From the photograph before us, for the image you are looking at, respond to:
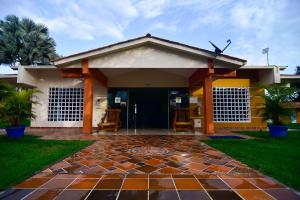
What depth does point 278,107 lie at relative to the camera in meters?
7.68

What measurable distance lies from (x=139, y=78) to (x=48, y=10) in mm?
5632

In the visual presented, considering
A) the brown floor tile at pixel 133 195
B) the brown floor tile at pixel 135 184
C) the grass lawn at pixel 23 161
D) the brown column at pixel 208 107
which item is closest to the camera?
the brown floor tile at pixel 133 195

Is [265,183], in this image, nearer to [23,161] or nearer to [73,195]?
[73,195]

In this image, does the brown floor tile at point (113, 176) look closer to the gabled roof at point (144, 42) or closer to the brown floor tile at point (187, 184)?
the brown floor tile at point (187, 184)

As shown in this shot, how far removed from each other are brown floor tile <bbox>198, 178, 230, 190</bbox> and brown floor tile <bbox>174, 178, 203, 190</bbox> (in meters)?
0.09

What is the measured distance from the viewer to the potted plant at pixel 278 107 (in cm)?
759

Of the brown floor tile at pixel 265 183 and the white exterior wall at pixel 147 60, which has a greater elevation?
the white exterior wall at pixel 147 60

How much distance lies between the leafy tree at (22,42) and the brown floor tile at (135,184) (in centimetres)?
1977

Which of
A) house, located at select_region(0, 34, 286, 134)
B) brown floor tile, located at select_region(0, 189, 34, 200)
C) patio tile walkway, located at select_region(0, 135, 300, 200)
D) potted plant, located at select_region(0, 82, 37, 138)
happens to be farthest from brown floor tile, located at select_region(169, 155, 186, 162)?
house, located at select_region(0, 34, 286, 134)

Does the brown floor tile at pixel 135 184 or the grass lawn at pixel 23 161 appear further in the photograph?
the grass lawn at pixel 23 161

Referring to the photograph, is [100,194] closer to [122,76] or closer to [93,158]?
[93,158]

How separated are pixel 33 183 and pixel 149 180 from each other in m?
1.74

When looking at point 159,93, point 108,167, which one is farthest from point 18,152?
point 159,93

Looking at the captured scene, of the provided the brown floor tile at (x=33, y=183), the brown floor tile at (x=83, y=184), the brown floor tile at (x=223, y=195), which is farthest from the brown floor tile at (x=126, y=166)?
the brown floor tile at (x=223, y=195)
